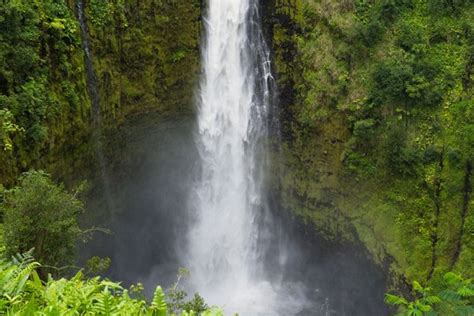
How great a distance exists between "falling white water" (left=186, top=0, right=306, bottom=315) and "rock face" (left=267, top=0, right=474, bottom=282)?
0.99m

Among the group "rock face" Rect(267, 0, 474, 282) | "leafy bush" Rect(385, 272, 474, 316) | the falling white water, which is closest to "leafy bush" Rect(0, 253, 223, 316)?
"leafy bush" Rect(385, 272, 474, 316)

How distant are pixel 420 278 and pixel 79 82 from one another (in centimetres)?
1138

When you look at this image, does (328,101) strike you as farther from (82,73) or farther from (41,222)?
(41,222)

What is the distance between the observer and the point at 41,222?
743cm

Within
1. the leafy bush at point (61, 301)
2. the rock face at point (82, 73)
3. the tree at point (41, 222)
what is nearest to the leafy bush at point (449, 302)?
the leafy bush at point (61, 301)

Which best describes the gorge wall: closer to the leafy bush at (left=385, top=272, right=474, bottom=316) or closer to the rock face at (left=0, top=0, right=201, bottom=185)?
the rock face at (left=0, top=0, right=201, bottom=185)

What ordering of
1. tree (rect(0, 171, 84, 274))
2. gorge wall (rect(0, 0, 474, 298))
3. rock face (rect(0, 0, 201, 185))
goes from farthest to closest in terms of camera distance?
gorge wall (rect(0, 0, 474, 298)) < rock face (rect(0, 0, 201, 185)) < tree (rect(0, 171, 84, 274))

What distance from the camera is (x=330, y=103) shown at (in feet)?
49.2

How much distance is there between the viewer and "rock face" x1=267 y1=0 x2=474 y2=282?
1274 cm

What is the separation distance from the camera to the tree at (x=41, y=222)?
712 cm

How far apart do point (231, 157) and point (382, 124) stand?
5.85 metres

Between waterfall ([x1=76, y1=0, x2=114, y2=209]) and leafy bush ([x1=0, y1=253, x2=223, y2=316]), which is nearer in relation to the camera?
leafy bush ([x1=0, y1=253, x2=223, y2=316])

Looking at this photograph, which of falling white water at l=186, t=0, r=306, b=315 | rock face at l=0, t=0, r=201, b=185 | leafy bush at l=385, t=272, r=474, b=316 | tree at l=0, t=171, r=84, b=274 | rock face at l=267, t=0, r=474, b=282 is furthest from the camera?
falling white water at l=186, t=0, r=306, b=315

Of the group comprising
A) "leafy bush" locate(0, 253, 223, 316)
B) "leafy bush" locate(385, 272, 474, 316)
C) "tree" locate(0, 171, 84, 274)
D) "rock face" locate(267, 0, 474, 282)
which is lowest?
"leafy bush" locate(0, 253, 223, 316)
